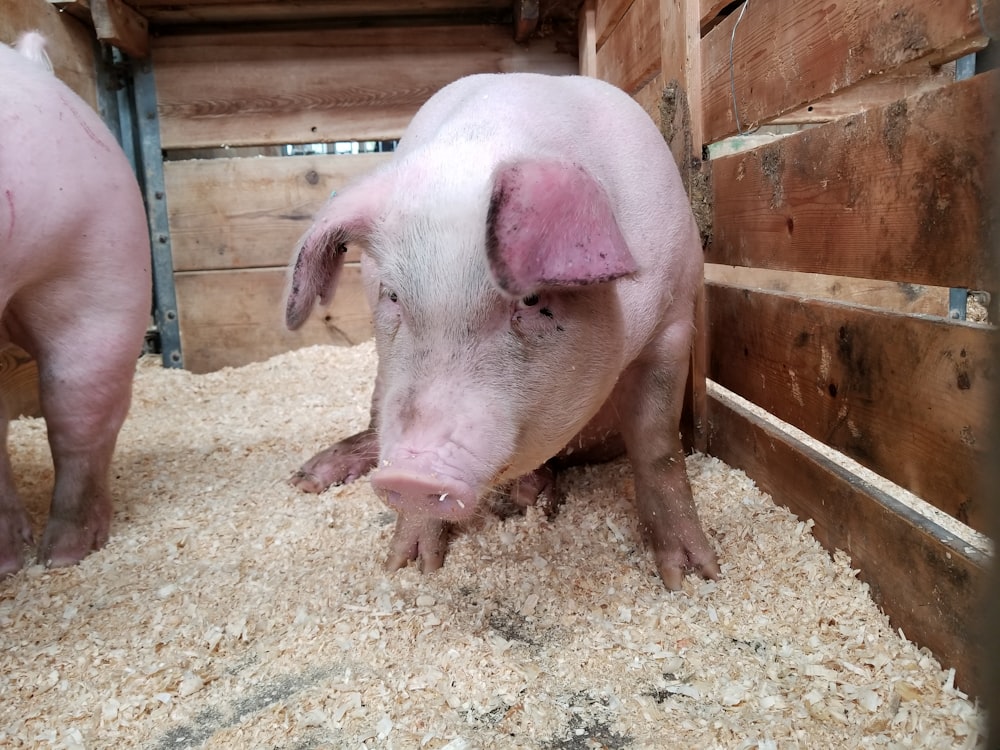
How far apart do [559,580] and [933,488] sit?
94 cm

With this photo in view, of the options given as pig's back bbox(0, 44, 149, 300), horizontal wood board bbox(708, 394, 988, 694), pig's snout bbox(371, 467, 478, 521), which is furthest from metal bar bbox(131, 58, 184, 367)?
pig's snout bbox(371, 467, 478, 521)

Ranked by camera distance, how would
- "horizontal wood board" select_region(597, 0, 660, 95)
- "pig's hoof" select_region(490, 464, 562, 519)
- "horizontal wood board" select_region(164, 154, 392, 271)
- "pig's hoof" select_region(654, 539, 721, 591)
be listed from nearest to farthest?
"pig's hoof" select_region(654, 539, 721, 591) < "pig's hoof" select_region(490, 464, 562, 519) < "horizontal wood board" select_region(597, 0, 660, 95) < "horizontal wood board" select_region(164, 154, 392, 271)

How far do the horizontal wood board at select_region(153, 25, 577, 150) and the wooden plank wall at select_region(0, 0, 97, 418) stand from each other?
357mm

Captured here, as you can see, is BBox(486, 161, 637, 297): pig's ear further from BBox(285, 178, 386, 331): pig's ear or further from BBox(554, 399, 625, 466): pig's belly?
BBox(554, 399, 625, 466): pig's belly

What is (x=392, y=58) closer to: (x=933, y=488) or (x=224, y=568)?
(x=224, y=568)

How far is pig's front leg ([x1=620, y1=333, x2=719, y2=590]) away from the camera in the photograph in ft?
6.84

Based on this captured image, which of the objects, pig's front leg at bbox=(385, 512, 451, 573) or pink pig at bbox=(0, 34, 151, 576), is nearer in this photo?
pink pig at bbox=(0, 34, 151, 576)

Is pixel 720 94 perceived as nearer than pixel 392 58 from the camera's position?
Yes

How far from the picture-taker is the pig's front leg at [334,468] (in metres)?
2.80

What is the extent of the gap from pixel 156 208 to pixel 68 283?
245 cm

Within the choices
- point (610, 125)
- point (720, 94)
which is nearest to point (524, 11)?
point (720, 94)

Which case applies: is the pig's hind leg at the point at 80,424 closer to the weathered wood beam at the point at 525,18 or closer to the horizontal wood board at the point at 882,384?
the horizontal wood board at the point at 882,384

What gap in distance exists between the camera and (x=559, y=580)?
207cm

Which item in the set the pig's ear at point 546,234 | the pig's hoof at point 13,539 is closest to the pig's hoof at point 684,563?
the pig's ear at point 546,234
